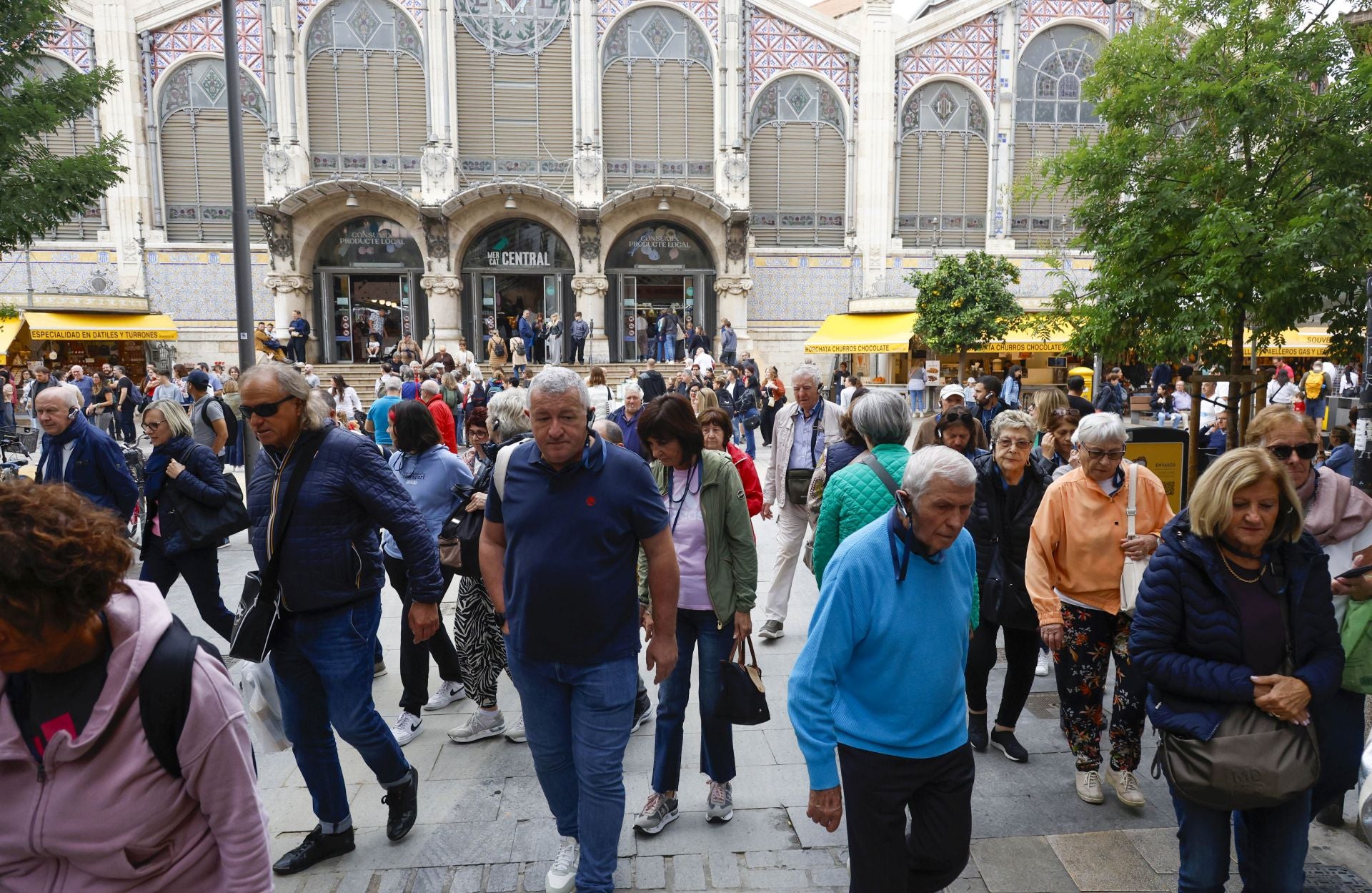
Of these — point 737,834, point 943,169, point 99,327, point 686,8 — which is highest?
point 686,8

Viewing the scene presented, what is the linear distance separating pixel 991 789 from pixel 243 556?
26.5 ft

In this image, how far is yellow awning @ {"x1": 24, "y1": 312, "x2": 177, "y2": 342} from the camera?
2339cm

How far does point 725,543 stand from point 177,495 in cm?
363

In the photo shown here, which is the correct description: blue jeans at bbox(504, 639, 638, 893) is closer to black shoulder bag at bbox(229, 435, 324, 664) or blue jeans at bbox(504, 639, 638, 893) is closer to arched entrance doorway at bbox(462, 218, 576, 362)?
black shoulder bag at bbox(229, 435, 324, 664)

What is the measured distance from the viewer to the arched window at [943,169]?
27.3 m

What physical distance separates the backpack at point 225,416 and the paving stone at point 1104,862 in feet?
26.0

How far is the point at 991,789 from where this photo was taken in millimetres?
4082

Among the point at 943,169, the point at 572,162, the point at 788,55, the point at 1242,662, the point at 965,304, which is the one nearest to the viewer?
the point at 1242,662

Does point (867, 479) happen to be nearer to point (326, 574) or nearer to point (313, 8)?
point (326, 574)

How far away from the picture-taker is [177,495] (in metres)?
5.25

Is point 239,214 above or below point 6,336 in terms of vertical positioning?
above

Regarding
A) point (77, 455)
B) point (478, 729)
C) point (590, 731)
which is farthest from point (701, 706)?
point (77, 455)

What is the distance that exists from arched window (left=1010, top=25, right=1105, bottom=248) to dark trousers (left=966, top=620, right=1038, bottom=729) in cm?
2554

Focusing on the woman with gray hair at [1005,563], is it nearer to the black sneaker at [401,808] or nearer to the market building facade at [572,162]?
the black sneaker at [401,808]
